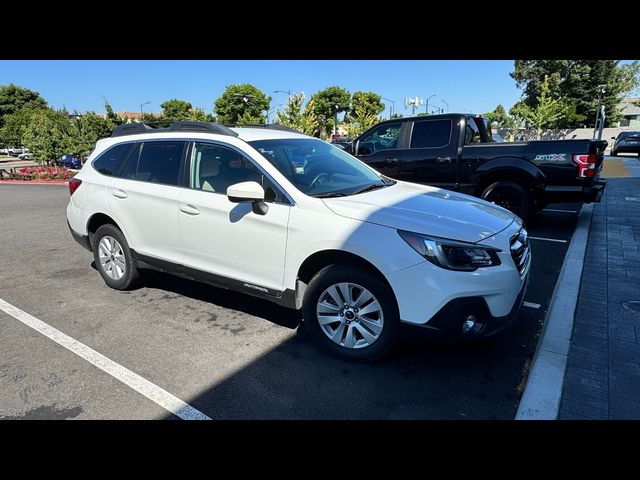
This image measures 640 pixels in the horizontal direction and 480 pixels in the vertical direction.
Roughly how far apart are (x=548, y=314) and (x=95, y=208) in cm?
485

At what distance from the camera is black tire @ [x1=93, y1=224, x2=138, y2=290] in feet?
14.6

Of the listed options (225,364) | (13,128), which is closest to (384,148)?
(225,364)

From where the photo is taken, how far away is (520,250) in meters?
3.16

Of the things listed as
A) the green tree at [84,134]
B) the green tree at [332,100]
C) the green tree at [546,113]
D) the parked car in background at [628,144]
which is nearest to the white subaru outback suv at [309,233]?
the green tree at [84,134]

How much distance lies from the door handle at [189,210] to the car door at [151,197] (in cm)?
9

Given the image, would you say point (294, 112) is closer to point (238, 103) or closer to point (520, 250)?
point (520, 250)

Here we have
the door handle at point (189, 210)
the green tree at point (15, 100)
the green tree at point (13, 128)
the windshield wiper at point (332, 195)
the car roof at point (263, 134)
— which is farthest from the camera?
the green tree at point (15, 100)

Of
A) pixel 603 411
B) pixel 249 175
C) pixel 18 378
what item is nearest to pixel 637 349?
pixel 603 411

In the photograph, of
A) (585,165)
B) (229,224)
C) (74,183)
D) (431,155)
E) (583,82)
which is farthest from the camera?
(583,82)

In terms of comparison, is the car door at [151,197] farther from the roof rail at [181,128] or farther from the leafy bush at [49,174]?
the leafy bush at [49,174]

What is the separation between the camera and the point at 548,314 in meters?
3.84

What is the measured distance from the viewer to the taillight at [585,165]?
634 centimetres

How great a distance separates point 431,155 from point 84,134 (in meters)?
27.3
